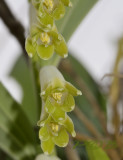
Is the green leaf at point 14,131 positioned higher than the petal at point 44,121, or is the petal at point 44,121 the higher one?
the petal at point 44,121

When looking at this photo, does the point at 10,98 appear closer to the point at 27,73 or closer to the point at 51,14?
the point at 51,14

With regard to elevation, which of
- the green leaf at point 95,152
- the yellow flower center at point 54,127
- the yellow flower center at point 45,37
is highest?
the yellow flower center at point 45,37

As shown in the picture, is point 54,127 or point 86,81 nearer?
point 54,127

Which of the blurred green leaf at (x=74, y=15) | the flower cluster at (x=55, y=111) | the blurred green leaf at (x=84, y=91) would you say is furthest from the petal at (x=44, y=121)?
the blurred green leaf at (x=84, y=91)

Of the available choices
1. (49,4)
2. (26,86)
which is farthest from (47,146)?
(26,86)

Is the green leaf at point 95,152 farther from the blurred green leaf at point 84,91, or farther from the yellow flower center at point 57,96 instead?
the blurred green leaf at point 84,91

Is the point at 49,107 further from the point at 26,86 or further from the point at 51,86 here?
the point at 26,86

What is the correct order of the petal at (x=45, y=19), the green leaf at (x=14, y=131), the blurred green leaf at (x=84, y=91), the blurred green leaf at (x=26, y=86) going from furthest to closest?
the blurred green leaf at (x=84, y=91) → the blurred green leaf at (x=26, y=86) → the green leaf at (x=14, y=131) → the petal at (x=45, y=19)
